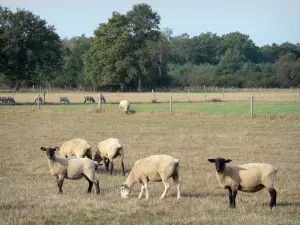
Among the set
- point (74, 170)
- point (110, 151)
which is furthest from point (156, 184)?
point (74, 170)

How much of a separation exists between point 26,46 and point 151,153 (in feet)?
172

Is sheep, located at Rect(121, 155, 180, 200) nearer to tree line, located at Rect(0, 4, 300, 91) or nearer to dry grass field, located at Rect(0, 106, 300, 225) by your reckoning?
dry grass field, located at Rect(0, 106, 300, 225)

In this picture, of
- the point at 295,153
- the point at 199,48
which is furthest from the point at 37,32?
the point at 199,48

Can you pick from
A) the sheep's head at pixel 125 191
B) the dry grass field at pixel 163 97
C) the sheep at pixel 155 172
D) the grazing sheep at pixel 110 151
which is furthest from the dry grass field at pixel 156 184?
the dry grass field at pixel 163 97

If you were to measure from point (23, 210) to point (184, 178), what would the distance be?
624 centimetres

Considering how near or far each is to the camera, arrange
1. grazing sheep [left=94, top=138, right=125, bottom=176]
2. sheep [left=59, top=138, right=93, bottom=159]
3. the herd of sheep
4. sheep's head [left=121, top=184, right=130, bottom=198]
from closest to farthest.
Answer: the herd of sheep < sheep's head [left=121, top=184, right=130, bottom=198] < sheep [left=59, top=138, right=93, bottom=159] < grazing sheep [left=94, top=138, right=125, bottom=176]

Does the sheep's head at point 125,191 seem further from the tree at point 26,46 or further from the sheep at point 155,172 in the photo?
the tree at point 26,46

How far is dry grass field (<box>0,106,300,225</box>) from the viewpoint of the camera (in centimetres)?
1150

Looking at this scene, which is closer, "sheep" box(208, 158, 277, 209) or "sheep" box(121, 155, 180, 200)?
"sheep" box(208, 158, 277, 209)

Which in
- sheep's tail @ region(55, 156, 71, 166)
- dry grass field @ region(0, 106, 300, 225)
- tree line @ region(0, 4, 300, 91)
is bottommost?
dry grass field @ region(0, 106, 300, 225)

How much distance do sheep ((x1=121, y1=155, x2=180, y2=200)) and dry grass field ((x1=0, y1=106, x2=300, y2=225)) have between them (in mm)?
333

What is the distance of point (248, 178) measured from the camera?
12.7 meters

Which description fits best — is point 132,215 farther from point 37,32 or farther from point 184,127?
point 37,32

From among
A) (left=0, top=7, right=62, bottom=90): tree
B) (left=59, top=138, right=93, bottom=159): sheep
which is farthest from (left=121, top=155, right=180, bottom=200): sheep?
(left=0, top=7, right=62, bottom=90): tree
